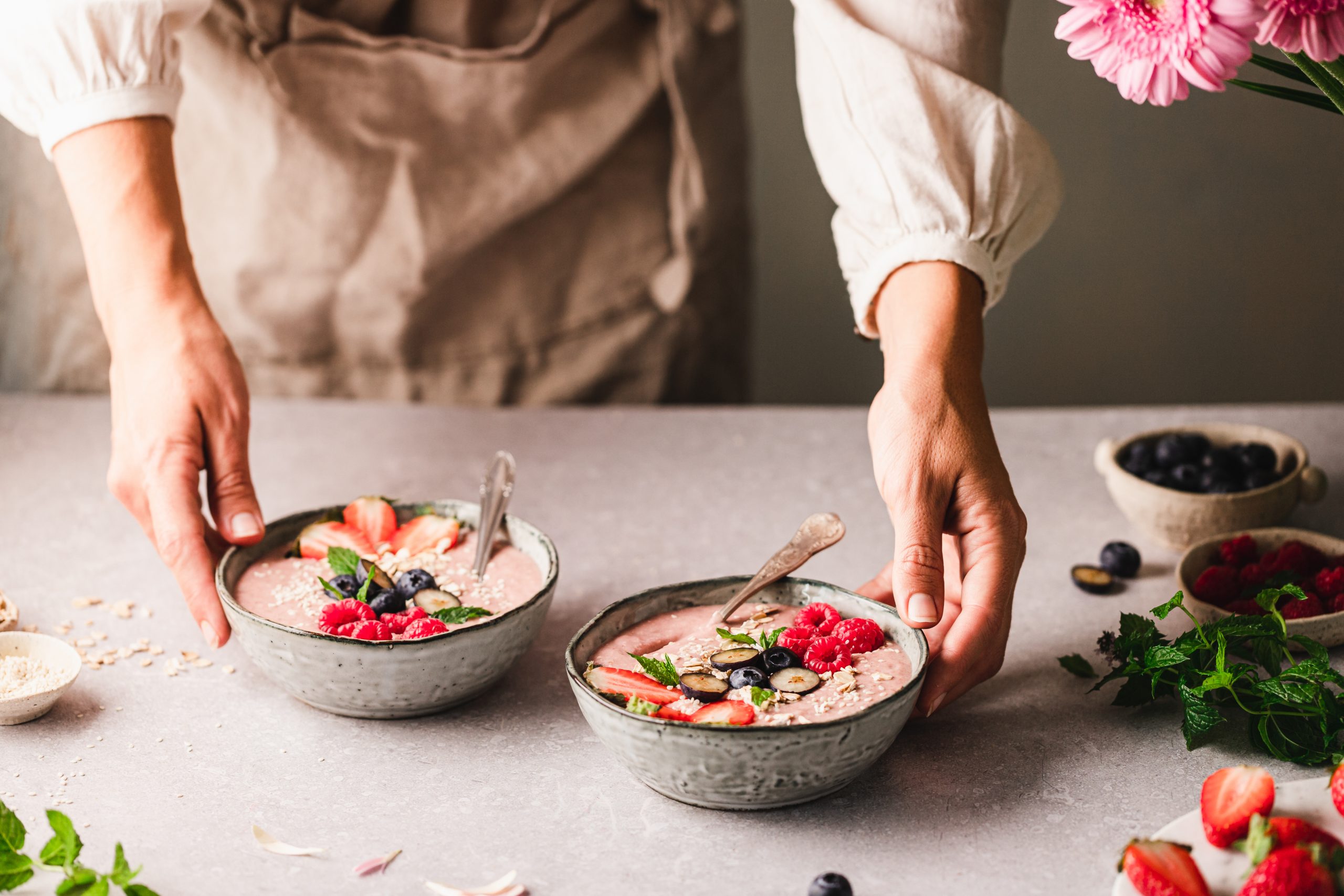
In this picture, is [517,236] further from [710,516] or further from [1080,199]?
[1080,199]

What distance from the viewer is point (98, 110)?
1345 millimetres

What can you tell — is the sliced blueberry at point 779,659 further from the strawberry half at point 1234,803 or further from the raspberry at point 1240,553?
the raspberry at point 1240,553

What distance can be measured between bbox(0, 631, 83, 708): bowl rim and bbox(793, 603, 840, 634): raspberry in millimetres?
678

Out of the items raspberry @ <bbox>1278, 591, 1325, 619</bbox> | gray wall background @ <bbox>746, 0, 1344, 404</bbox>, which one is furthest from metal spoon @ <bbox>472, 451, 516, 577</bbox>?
gray wall background @ <bbox>746, 0, 1344, 404</bbox>

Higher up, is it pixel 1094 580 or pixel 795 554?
pixel 795 554

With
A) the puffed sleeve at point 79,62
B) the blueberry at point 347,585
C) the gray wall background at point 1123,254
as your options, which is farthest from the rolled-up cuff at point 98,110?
the gray wall background at point 1123,254

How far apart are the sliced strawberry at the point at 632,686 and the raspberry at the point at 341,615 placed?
23cm

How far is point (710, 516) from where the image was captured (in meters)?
1.62

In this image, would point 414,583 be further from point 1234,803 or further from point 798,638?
point 1234,803

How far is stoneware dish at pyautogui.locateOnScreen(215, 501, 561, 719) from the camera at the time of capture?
1070 millimetres

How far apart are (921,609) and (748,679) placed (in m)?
0.17

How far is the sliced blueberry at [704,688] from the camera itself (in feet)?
3.26

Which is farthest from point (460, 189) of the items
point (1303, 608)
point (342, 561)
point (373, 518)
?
point (1303, 608)

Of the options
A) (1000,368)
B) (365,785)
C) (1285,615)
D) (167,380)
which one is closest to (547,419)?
(167,380)
